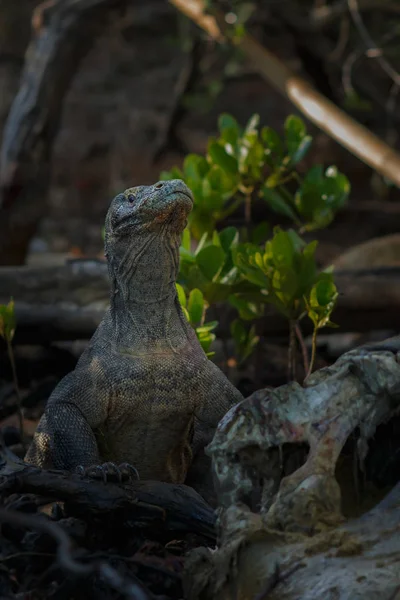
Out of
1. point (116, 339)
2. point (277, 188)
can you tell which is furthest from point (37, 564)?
point (277, 188)

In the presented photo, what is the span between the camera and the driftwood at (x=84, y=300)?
593 centimetres

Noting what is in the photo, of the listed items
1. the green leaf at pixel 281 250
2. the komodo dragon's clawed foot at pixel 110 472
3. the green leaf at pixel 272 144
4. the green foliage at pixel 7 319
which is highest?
the green leaf at pixel 272 144

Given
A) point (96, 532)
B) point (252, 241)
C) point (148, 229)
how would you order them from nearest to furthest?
point (96, 532) → point (148, 229) → point (252, 241)

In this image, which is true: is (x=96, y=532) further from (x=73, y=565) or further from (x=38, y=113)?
(x=38, y=113)

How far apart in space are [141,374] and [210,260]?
3.08 feet

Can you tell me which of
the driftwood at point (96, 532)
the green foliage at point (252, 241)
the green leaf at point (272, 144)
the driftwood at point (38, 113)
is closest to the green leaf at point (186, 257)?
the green foliage at point (252, 241)

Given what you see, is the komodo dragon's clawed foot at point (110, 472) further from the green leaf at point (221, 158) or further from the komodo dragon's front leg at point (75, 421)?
the green leaf at point (221, 158)

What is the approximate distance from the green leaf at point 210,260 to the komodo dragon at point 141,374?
573 millimetres

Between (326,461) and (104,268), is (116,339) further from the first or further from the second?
(104,268)

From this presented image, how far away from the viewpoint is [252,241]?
5.24 meters

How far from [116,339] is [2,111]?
10.0 meters

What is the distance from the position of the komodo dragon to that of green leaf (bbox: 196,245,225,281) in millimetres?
573

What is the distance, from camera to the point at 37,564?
8.13 ft

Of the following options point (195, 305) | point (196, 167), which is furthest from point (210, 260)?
Result: point (196, 167)
